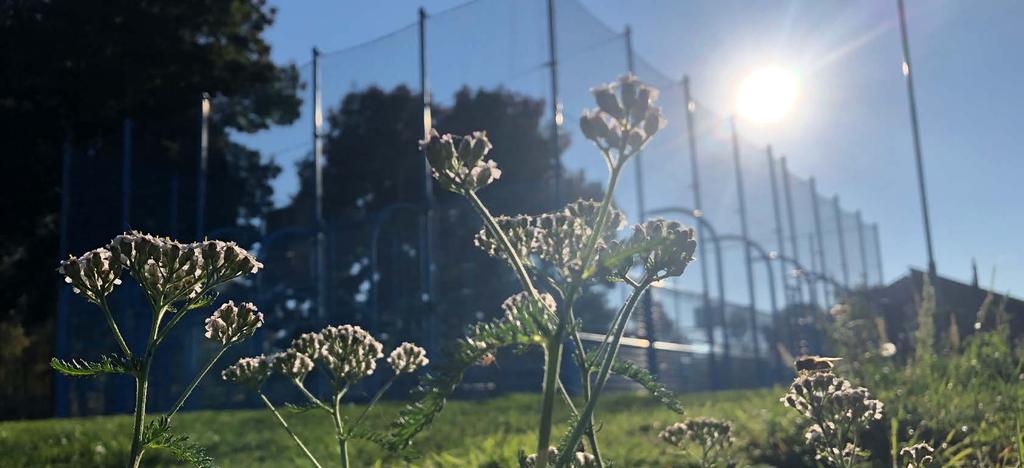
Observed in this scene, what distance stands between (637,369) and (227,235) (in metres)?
14.9

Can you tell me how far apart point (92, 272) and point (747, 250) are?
21.6 metres

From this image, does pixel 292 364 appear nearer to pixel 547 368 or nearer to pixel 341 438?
pixel 341 438

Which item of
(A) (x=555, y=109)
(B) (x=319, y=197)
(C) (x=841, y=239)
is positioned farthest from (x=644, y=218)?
(C) (x=841, y=239)

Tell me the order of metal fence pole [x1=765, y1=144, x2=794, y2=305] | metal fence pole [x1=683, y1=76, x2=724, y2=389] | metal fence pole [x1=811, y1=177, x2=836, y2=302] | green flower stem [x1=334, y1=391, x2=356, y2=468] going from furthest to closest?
metal fence pole [x1=811, y1=177, x2=836, y2=302], metal fence pole [x1=765, y1=144, x2=794, y2=305], metal fence pole [x1=683, y1=76, x2=724, y2=389], green flower stem [x1=334, y1=391, x2=356, y2=468]

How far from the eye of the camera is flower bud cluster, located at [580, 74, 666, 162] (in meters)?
1.35

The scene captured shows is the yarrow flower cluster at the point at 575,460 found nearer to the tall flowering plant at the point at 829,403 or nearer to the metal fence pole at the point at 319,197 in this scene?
the tall flowering plant at the point at 829,403

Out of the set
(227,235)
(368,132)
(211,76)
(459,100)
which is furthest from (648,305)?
(211,76)

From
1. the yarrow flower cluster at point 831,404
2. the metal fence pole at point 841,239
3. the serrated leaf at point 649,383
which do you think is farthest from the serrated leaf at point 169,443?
the metal fence pole at point 841,239

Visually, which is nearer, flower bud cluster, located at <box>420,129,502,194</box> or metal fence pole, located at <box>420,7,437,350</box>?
flower bud cluster, located at <box>420,129,502,194</box>

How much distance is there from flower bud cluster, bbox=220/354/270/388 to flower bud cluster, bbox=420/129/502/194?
111cm

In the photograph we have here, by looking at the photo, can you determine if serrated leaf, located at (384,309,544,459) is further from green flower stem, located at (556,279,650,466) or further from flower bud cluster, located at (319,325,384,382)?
flower bud cluster, located at (319,325,384,382)

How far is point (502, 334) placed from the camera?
4.57 ft

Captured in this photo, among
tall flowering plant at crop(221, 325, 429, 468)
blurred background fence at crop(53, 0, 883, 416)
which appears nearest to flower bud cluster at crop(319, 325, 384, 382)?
tall flowering plant at crop(221, 325, 429, 468)

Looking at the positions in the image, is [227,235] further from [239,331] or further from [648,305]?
[239,331]
